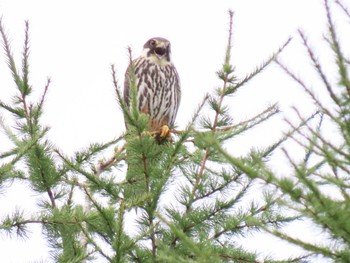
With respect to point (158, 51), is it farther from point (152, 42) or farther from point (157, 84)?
point (157, 84)

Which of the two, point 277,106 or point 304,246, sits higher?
point 277,106

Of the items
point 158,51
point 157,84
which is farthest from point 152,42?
point 157,84

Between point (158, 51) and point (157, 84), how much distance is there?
55cm

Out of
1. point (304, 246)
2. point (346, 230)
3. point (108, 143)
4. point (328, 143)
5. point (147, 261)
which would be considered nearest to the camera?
point (346, 230)

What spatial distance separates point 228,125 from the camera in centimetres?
448

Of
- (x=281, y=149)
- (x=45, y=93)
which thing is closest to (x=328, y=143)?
(x=281, y=149)

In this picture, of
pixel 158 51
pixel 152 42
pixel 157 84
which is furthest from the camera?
pixel 152 42

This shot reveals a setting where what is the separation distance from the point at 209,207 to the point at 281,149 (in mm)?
2104

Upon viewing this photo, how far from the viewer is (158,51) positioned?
311 inches

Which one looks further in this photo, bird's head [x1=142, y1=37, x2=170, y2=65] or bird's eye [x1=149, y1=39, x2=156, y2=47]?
bird's eye [x1=149, y1=39, x2=156, y2=47]

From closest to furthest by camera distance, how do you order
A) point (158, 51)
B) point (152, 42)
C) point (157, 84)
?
point (157, 84) → point (158, 51) → point (152, 42)

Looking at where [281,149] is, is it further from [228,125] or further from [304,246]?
[228,125]

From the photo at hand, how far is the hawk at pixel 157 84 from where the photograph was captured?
734cm

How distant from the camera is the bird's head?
25.7ft
